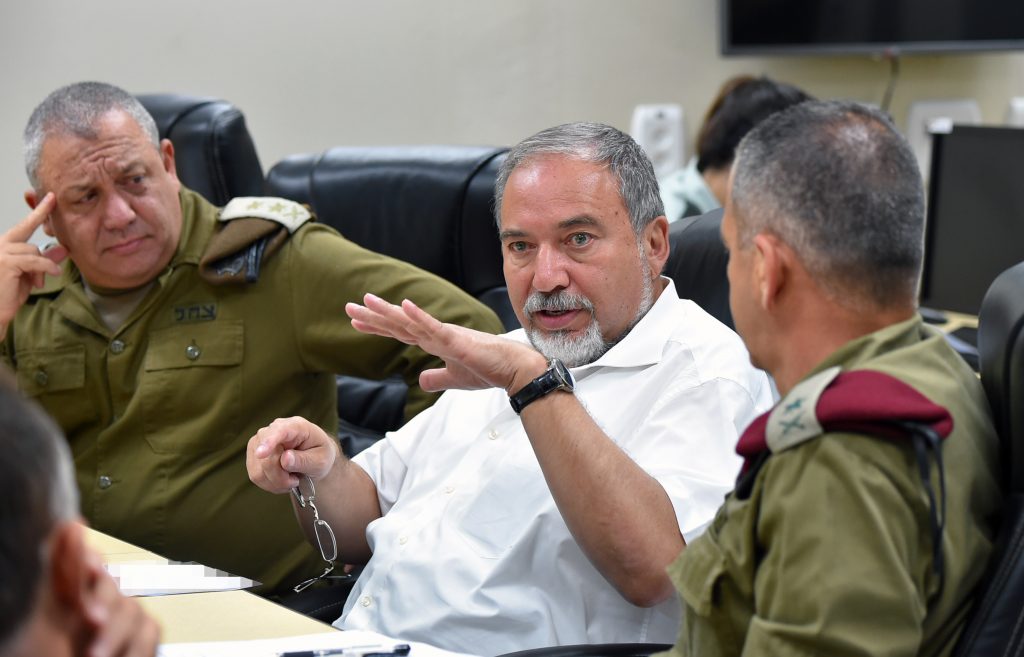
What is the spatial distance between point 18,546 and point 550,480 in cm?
90

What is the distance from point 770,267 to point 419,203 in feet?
5.04

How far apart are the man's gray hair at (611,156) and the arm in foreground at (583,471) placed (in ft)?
1.10

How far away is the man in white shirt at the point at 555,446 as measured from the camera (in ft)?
4.84

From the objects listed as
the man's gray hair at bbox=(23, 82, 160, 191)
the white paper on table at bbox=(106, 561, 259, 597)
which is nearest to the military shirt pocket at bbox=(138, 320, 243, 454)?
the man's gray hair at bbox=(23, 82, 160, 191)

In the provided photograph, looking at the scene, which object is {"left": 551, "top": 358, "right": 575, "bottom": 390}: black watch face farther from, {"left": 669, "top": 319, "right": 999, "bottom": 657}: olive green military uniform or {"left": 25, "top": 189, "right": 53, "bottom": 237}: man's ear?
{"left": 25, "top": 189, "right": 53, "bottom": 237}: man's ear

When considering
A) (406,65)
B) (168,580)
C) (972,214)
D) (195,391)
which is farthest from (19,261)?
(972,214)

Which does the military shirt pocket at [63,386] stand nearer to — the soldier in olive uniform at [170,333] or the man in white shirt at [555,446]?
the soldier in olive uniform at [170,333]

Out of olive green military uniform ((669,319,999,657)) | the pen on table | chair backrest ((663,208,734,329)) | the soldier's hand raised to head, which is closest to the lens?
olive green military uniform ((669,319,999,657))

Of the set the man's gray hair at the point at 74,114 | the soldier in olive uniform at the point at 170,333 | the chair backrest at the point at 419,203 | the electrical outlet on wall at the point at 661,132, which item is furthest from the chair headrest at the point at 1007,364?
the electrical outlet on wall at the point at 661,132

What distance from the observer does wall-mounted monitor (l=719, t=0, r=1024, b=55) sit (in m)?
4.25

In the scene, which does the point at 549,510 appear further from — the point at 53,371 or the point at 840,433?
the point at 53,371

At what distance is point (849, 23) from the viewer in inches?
168

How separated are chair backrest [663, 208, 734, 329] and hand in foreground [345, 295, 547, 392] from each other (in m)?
0.54

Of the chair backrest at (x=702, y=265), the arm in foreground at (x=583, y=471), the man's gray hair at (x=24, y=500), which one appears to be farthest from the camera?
the chair backrest at (x=702, y=265)
